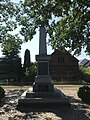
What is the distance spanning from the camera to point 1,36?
29.3 metres

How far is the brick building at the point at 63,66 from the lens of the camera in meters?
55.7

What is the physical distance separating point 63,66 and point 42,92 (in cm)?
3799

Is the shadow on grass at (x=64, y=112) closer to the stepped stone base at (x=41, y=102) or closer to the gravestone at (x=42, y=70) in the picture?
the stepped stone base at (x=41, y=102)

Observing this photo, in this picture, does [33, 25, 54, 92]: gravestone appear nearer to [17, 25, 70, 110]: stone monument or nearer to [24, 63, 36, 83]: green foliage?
[17, 25, 70, 110]: stone monument

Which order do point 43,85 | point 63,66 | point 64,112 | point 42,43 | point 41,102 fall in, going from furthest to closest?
point 63,66
point 42,43
point 43,85
point 41,102
point 64,112

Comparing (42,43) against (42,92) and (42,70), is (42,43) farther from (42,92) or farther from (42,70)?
(42,92)

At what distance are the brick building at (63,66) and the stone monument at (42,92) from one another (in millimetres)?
35348

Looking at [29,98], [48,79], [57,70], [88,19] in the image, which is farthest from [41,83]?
[57,70]

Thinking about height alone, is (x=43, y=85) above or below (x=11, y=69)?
above

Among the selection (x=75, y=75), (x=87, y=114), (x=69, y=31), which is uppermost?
(x=69, y=31)

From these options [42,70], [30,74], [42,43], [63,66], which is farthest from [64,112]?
[63,66]

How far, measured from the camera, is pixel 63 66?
56094mm

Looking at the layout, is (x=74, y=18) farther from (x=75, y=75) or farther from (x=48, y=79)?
(x=75, y=75)

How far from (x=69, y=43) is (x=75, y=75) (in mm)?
33670
